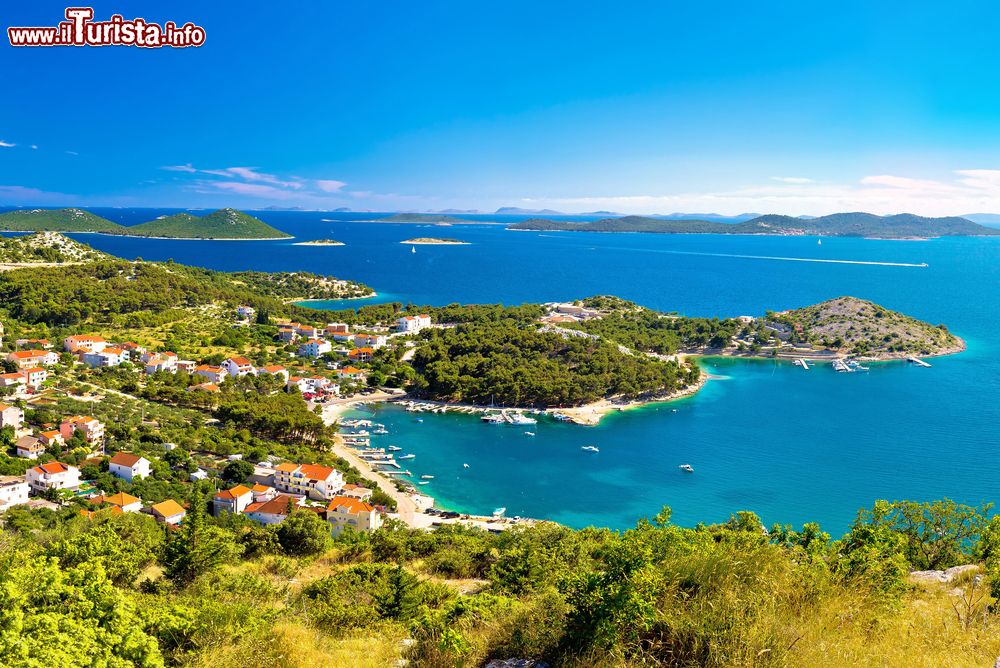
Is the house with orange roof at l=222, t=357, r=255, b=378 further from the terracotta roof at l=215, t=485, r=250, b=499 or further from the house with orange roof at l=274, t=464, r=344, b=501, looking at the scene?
the terracotta roof at l=215, t=485, r=250, b=499

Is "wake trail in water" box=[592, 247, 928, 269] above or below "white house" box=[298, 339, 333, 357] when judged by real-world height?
above

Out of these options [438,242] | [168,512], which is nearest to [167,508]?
[168,512]

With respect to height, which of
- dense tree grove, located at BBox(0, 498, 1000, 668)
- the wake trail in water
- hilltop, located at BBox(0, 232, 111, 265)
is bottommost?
dense tree grove, located at BBox(0, 498, 1000, 668)

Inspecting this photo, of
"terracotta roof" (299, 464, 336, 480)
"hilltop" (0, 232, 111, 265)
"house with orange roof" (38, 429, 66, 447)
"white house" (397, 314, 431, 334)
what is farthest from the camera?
"hilltop" (0, 232, 111, 265)

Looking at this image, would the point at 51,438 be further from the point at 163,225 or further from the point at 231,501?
the point at 163,225

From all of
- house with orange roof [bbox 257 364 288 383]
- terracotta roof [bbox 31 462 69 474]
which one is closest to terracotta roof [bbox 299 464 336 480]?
terracotta roof [bbox 31 462 69 474]

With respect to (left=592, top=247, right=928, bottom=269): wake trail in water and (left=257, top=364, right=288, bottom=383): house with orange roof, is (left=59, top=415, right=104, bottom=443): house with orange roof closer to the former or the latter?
(left=257, top=364, right=288, bottom=383): house with orange roof

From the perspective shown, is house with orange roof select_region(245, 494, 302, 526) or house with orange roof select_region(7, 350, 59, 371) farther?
house with orange roof select_region(7, 350, 59, 371)

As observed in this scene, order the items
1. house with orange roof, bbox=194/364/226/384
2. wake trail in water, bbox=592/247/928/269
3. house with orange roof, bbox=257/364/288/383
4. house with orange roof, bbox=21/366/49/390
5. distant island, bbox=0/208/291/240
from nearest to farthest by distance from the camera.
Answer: house with orange roof, bbox=21/366/49/390
house with orange roof, bbox=194/364/226/384
house with orange roof, bbox=257/364/288/383
wake trail in water, bbox=592/247/928/269
distant island, bbox=0/208/291/240
